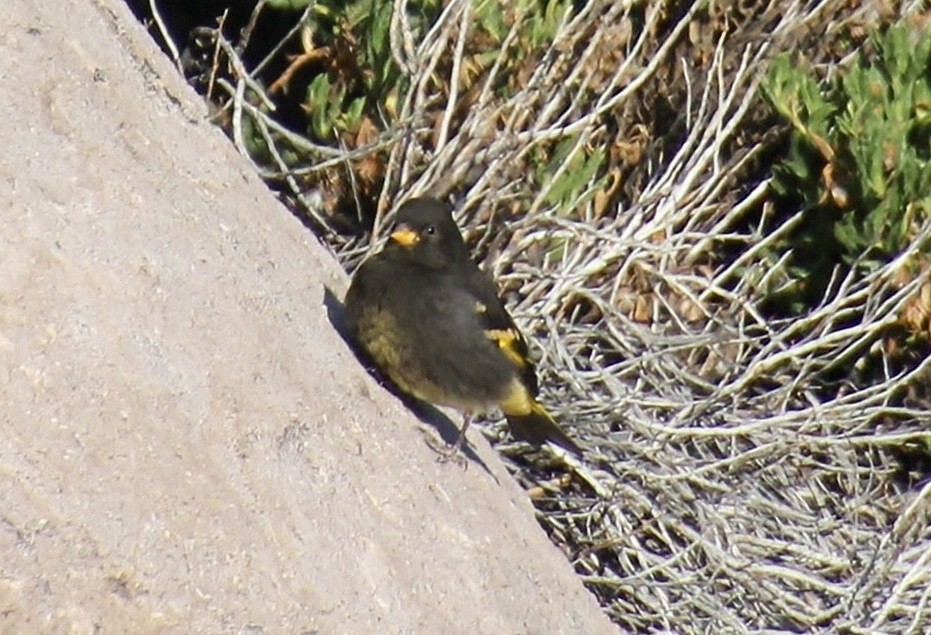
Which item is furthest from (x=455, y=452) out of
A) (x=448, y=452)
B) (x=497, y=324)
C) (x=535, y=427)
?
(x=535, y=427)

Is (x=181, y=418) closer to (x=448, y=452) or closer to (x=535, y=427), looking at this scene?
(x=448, y=452)

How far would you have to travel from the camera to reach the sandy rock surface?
3453mm

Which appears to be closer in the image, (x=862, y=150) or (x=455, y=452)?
(x=455, y=452)

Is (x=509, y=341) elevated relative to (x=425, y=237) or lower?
lower

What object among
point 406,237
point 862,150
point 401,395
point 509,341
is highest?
point 862,150

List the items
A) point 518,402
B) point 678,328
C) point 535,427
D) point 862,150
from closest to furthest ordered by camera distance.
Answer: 1. point 518,402
2. point 535,427
3. point 862,150
4. point 678,328

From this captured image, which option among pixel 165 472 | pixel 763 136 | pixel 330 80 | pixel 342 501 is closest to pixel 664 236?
pixel 763 136

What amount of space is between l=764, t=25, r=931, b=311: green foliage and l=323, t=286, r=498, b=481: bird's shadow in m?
1.91

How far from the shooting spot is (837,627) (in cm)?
561

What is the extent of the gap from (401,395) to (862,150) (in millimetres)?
2142

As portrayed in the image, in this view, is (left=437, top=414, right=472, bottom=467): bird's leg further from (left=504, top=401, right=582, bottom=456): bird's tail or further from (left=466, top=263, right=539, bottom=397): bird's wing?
(left=504, top=401, right=582, bottom=456): bird's tail

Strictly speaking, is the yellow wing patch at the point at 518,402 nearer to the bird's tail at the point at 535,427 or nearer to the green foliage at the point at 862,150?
the bird's tail at the point at 535,427

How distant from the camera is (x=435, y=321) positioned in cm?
487

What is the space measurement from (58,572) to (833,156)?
3.84 meters
